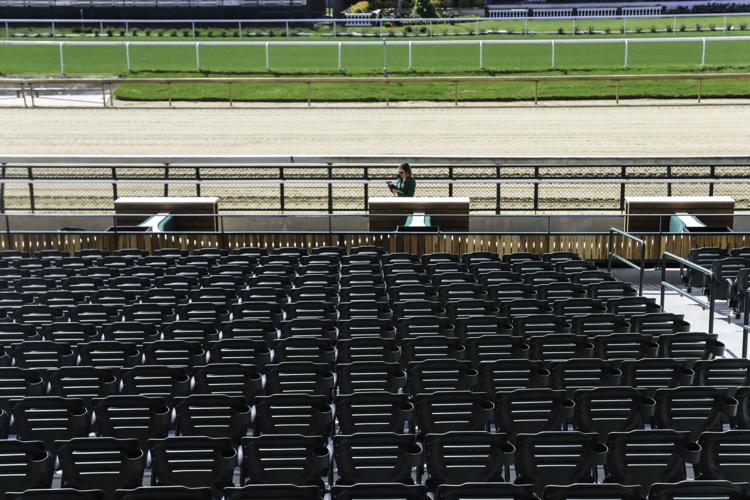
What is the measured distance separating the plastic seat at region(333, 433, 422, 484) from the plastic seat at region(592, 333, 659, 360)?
→ 2883 millimetres

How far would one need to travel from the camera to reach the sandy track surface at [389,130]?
2341 centimetres

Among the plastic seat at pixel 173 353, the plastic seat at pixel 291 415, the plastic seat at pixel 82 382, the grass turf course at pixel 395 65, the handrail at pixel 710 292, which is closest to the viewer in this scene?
the plastic seat at pixel 291 415

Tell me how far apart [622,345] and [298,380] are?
2.87 meters

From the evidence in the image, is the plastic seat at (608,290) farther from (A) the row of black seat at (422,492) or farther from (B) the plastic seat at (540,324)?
(A) the row of black seat at (422,492)

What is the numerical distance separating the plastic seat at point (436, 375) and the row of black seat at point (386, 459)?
4.95 ft

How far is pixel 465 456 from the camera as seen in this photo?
5.98 metres

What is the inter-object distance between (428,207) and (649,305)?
A: 6988 mm

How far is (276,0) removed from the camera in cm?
5800

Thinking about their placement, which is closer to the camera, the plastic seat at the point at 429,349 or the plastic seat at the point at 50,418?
the plastic seat at the point at 50,418

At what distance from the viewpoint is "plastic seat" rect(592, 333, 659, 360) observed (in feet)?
27.2

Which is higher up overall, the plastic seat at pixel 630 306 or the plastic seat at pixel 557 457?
the plastic seat at pixel 630 306

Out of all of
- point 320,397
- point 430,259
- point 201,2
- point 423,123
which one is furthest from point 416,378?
point 201,2

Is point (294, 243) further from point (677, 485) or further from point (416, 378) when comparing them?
point (677, 485)

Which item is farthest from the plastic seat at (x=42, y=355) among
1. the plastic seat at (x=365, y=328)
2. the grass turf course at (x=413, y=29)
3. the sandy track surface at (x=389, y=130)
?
the grass turf course at (x=413, y=29)
